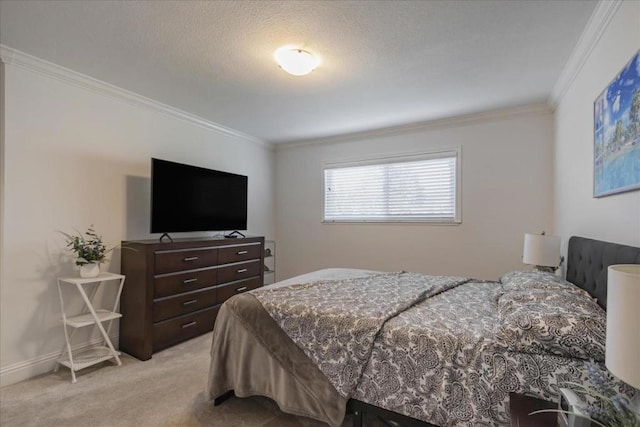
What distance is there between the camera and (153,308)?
2920 mm

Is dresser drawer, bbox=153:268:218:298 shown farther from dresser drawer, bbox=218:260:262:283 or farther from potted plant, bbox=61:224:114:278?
potted plant, bbox=61:224:114:278

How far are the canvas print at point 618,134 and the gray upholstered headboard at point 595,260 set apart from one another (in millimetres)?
306

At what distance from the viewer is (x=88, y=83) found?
2.86 meters

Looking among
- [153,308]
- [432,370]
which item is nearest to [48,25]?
[153,308]

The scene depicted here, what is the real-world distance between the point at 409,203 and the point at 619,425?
3469mm

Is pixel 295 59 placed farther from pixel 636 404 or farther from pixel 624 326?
pixel 636 404

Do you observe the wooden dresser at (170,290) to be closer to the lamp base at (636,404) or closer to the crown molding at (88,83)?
the crown molding at (88,83)

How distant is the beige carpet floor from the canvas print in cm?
197

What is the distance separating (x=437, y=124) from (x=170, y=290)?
11.8ft

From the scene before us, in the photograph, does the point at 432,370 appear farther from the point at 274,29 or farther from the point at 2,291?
the point at 2,291

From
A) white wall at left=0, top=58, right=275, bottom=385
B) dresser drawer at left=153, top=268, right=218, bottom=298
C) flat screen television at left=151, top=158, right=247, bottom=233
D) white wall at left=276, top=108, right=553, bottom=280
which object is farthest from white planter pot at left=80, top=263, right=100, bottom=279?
white wall at left=276, top=108, right=553, bottom=280

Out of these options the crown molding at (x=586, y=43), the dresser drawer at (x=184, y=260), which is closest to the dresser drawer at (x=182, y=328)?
the dresser drawer at (x=184, y=260)

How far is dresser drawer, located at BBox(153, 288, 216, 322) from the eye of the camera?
2.97 meters

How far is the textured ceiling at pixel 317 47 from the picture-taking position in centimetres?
191
